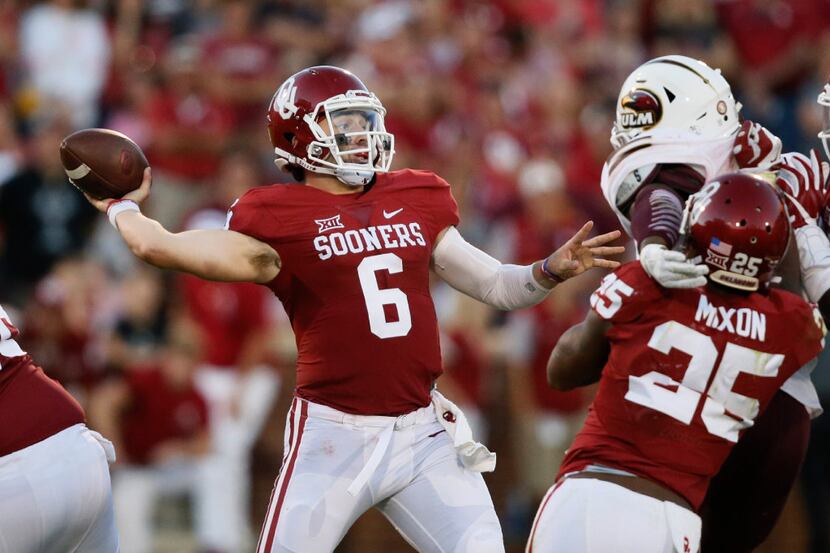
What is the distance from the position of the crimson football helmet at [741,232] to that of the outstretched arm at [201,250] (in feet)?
4.41

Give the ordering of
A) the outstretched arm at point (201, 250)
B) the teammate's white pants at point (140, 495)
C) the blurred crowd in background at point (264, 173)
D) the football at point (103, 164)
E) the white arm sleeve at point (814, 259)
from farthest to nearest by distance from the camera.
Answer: the blurred crowd in background at point (264, 173)
the teammate's white pants at point (140, 495)
the white arm sleeve at point (814, 259)
the football at point (103, 164)
the outstretched arm at point (201, 250)

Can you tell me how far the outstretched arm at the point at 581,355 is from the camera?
4328 mm

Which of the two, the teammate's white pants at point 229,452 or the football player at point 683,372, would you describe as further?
the teammate's white pants at point 229,452

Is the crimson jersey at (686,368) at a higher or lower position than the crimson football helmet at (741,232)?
lower

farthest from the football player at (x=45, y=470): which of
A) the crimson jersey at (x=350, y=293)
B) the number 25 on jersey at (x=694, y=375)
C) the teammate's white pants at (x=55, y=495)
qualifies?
the number 25 on jersey at (x=694, y=375)

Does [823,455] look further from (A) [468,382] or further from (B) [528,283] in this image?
(B) [528,283]

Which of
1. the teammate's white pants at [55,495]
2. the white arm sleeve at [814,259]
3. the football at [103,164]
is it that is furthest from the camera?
the white arm sleeve at [814,259]

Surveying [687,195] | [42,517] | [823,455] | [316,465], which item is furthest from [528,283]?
[823,455]

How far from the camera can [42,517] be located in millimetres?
4113

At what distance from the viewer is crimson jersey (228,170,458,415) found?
4.47 m

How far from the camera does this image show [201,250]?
4.33 metres

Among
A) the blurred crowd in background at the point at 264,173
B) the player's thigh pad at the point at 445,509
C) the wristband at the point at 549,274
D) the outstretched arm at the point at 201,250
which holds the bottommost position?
the blurred crowd in background at the point at 264,173

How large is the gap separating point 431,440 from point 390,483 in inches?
8.2

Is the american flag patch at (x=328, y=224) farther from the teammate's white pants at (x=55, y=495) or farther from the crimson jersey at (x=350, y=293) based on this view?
the teammate's white pants at (x=55, y=495)
